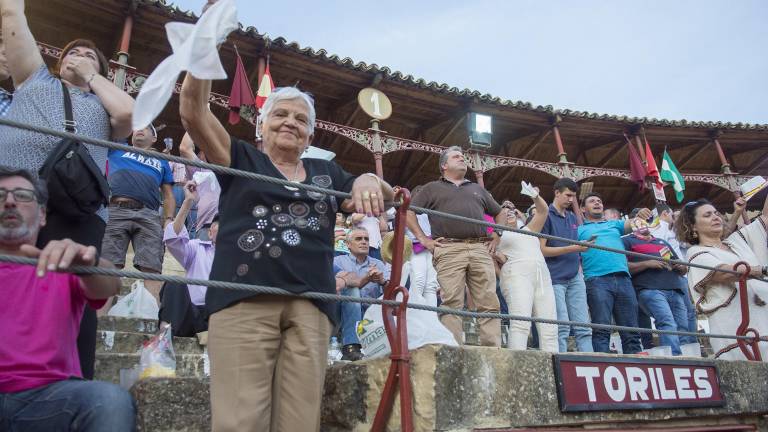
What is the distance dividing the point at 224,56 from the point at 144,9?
1.45m

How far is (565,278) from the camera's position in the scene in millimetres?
4762

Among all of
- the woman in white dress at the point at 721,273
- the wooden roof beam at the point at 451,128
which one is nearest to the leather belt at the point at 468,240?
the woman in white dress at the point at 721,273

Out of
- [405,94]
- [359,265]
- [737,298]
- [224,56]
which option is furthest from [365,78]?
[737,298]

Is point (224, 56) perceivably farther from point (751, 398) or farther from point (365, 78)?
point (751, 398)

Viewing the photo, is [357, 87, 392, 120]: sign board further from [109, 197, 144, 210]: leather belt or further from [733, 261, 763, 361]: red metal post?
[733, 261, 763, 361]: red metal post

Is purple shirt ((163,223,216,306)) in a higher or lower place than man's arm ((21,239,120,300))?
higher

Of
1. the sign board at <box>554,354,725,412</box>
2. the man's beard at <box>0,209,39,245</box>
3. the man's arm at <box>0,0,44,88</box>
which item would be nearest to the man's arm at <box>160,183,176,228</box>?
the man's arm at <box>0,0,44,88</box>

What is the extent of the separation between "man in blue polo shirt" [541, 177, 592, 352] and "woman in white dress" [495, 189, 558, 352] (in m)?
0.25

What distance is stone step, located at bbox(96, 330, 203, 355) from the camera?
10.8ft

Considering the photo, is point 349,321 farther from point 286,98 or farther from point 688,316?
point 688,316

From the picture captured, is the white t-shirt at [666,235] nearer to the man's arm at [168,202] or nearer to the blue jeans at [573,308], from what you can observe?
the blue jeans at [573,308]

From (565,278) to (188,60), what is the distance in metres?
4.00

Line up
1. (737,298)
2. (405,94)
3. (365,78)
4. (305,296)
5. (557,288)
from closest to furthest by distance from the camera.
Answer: (305,296), (737,298), (557,288), (365,78), (405,94)

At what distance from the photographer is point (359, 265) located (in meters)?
4.94
